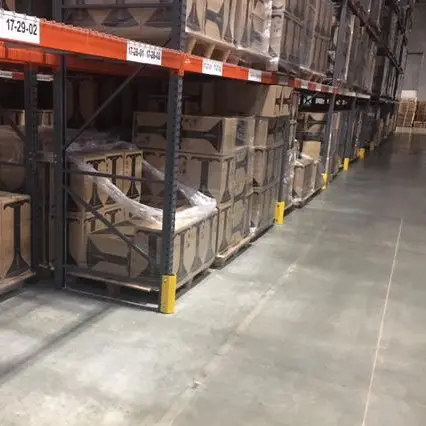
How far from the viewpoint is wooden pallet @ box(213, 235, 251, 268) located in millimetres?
4836

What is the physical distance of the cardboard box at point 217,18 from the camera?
3811mm

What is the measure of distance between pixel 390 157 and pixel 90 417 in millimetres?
14312

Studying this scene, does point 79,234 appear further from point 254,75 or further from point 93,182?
point 254,75

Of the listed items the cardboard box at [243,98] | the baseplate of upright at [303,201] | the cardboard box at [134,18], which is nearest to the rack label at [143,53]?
the cardboard box at [134,18]

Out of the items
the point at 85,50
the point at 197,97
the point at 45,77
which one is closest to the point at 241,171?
the point at 197,97

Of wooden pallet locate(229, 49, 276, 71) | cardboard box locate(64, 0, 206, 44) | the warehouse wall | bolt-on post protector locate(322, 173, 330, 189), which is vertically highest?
the warehouse wall

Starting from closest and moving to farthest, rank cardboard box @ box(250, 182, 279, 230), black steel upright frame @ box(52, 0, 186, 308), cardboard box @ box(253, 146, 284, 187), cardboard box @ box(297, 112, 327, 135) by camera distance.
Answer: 1. black steel upright frame @ box(52, 0, 186, 308)
2. cardboard box @ box(253, 146, 284, 187)
3. cardboard box @ box(250, 182, 279, 230)
4. cardboard box @ box(297, 112, 327, 135)

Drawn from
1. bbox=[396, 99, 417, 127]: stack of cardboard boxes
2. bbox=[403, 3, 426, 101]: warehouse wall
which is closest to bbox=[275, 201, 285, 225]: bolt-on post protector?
bbox=[396, 99, 417, 127]: stack of cardboard boxes

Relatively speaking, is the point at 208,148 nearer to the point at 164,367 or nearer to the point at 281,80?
the point at 281,80

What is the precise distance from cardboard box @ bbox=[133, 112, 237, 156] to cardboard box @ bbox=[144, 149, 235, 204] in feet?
0.21

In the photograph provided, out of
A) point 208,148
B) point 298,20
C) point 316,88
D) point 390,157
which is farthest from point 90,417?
point 390,157

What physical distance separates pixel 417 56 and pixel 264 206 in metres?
25.6

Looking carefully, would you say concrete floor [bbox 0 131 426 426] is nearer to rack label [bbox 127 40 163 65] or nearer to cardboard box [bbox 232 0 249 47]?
rack label [bbox 127 40 163 65]

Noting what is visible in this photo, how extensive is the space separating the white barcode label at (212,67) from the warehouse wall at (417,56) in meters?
26.7
